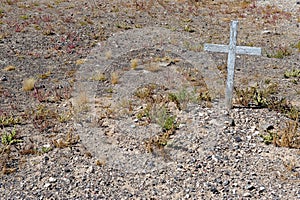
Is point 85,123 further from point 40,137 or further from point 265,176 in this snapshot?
point 265,176

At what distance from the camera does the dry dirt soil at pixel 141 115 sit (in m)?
6.23

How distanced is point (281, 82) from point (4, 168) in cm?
805

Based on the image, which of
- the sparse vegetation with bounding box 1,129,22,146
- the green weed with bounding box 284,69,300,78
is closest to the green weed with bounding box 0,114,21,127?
the sparse vegetation with bounding box 1,129,22,146

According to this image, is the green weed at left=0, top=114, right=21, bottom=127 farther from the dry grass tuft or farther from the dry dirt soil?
the dry grass tuft

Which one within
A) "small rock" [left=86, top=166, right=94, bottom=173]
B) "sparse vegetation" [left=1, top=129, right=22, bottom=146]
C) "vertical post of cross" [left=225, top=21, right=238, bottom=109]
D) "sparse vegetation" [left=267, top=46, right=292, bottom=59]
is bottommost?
"small rock" [left=86, top=166, right=94, bottom=173]

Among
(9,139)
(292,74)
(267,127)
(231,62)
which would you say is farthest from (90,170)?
(292,74)

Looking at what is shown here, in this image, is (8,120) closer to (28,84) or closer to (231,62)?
(28,84)

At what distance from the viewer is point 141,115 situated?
8508 mm

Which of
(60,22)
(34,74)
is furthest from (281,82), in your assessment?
(60,22)

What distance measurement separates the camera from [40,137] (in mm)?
7934

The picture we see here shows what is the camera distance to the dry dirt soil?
6227 mm

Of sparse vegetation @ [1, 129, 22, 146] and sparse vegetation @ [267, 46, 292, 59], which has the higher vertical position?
sparse vegetation @ [267, 46, 292, 59]

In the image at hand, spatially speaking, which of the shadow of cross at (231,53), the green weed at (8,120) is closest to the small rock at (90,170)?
the green weed at (8,120)

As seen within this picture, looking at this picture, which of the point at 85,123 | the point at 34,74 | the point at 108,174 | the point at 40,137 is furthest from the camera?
the point at 34,74
